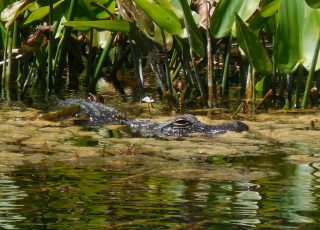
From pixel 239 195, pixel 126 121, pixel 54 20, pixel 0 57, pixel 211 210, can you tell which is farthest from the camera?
pixel 0 57

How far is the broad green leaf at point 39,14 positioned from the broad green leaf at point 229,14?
4.32 feet

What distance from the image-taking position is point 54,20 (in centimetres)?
658

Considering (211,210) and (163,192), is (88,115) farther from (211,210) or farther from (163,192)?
(211,210)

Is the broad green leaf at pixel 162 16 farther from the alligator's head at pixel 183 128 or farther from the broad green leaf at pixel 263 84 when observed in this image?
the broad green leaf at pixel 263 84

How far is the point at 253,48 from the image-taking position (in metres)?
5.56

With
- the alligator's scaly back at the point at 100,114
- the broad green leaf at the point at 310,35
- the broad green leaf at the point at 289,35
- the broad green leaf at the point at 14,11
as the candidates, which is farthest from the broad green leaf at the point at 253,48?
the broad green leaf at the point at 14,11

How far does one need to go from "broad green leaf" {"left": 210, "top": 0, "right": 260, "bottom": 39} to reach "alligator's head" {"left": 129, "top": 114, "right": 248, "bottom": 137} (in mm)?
670

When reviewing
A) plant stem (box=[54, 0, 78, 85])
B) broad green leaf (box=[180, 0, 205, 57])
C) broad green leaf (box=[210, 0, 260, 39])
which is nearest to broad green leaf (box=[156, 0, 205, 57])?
broad green leaf (box=[180, 0, 205, 57])

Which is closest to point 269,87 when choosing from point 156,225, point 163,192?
point 163,192

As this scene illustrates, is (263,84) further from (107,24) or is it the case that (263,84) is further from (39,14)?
(39,14)

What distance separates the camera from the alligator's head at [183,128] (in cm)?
510

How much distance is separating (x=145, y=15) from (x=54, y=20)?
1117 mm

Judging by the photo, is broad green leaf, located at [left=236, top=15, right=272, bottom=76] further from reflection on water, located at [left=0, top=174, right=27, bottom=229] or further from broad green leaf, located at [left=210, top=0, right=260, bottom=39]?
reflection on water, located at [left=0, top=174, right=27, bottom=229]

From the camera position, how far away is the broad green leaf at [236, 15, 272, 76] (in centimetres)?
537
